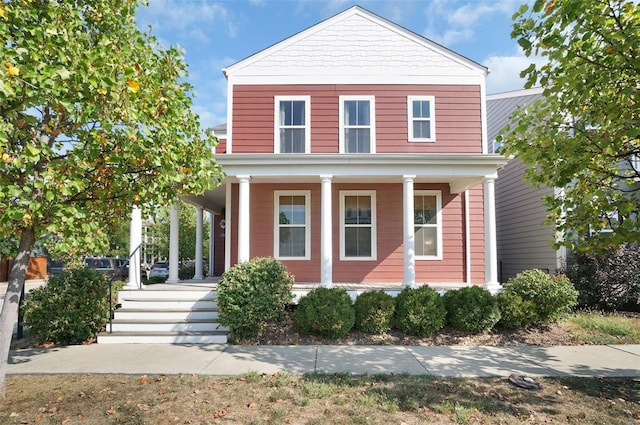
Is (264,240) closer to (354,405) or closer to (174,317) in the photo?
(174,317)

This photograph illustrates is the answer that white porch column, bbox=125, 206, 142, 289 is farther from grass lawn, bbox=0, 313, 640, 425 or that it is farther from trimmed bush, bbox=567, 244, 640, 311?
trimmed bush, bbox=567, 244, 640, 311

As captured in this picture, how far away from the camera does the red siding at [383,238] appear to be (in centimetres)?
1009

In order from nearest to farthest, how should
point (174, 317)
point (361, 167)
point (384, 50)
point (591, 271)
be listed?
point (174, 317)
point (361, 167)
point (591, 271)
point (384, 50)

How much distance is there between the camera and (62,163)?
4.11 metres

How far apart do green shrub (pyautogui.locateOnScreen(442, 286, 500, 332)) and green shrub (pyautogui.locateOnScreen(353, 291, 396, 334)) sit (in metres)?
1.21

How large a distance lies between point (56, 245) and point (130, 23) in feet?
10.3

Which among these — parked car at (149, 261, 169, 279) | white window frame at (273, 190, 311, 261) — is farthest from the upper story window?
parked car at (149, 261, 169, 279)

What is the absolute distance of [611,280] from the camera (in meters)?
9.35

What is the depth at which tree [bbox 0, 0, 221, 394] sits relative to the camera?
354 centimetres

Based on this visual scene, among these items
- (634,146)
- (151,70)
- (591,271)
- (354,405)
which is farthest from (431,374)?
(591,271)

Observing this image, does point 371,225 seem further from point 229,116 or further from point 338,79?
point 229,116

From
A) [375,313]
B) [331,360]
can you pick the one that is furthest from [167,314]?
[375,313]

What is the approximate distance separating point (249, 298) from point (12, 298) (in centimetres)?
333

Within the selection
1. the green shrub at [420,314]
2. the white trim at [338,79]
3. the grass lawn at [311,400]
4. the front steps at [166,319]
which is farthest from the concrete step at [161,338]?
the white trim at [338,79]
